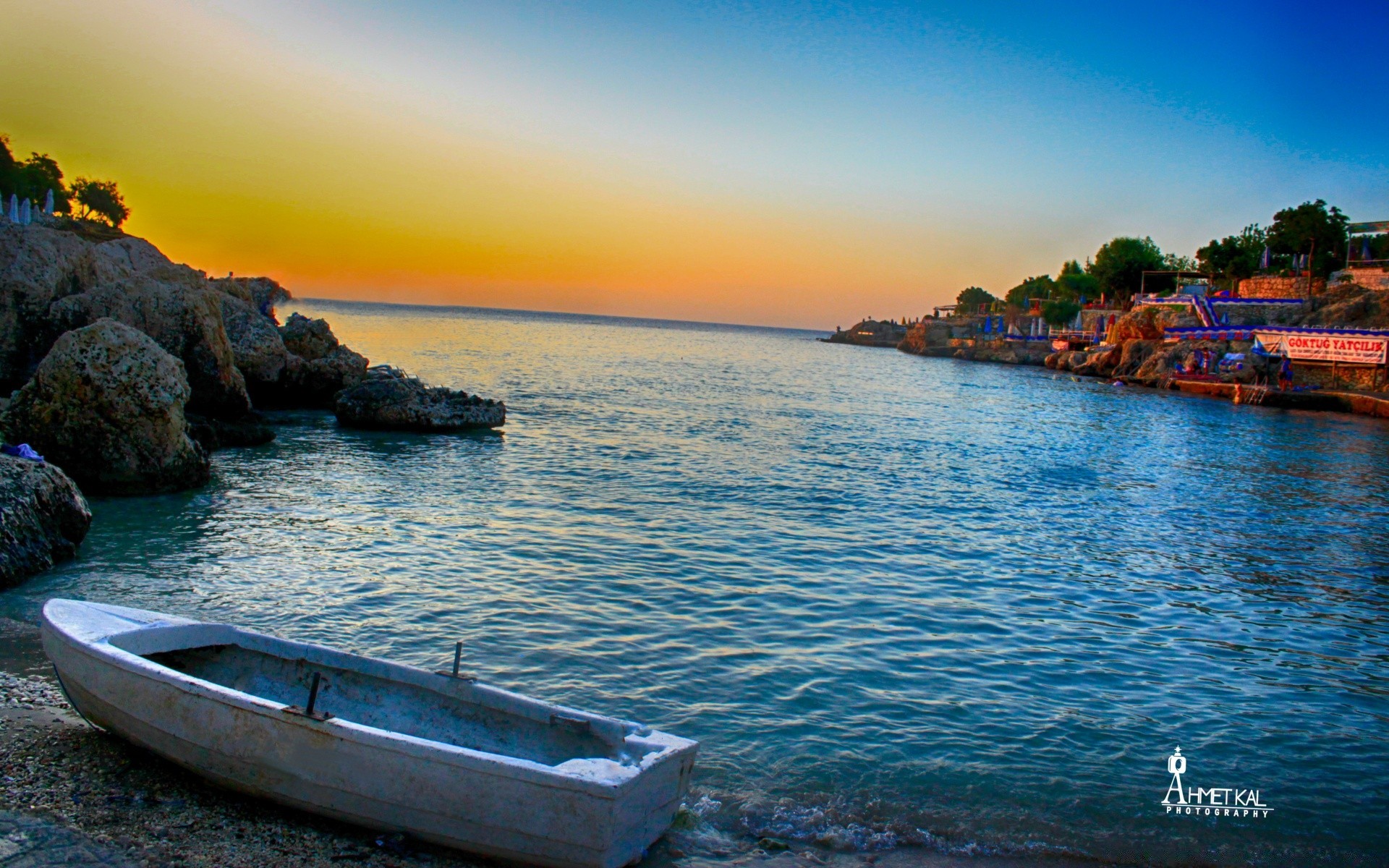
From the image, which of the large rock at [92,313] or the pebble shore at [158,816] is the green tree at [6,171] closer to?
the large rock at [92,313]

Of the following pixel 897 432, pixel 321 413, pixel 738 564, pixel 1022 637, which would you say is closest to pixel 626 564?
pixel 738 564

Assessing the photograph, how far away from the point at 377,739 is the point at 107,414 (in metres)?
12.6

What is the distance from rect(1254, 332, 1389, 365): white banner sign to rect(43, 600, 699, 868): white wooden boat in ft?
192

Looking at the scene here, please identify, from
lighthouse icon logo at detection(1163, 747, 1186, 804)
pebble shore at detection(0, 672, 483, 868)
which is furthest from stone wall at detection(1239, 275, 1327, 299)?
pebble shore at detection(0, 672, 483, 868)

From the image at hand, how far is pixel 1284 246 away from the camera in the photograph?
80.9m

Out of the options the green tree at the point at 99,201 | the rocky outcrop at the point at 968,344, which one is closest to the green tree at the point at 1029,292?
the rocky outcrop at the point at 968,344

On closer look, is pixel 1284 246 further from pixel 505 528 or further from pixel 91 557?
pixel 91 557

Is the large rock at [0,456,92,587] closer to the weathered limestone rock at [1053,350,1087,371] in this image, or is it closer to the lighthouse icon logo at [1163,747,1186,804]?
the lighthouse icon logo at [1163,747,1186,804]

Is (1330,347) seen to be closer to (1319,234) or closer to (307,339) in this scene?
(1319,234)

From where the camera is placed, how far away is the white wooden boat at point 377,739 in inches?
196

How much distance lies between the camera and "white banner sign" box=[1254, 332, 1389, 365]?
163 ft

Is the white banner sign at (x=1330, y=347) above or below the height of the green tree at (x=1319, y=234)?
below

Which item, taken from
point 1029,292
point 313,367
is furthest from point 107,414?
point 1029,292

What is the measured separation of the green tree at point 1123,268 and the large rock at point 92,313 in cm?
9567
